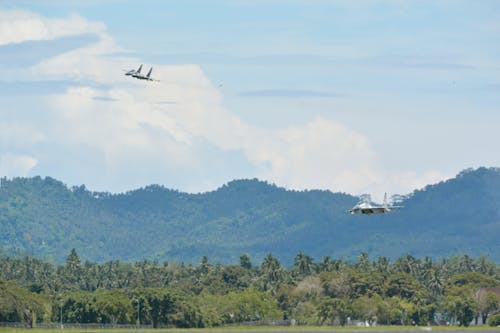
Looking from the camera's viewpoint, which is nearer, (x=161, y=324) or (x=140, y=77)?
(x=140, y=77)

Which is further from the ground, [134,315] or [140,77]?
[140,77]

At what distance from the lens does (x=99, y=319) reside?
195 m

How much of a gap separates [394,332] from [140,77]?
2376 inches

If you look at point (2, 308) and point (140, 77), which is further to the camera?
point (2, 308)

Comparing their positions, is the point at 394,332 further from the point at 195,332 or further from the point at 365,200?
the point at 365,200

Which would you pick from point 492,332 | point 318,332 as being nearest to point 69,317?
point 318,332

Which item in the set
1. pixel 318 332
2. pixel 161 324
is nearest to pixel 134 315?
pixel 161 324

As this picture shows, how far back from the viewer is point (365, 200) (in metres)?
129

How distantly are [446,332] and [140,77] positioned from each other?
62.2 meters

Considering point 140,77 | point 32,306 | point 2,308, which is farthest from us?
point 32,306

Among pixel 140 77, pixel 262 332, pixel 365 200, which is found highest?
pixel 140 77

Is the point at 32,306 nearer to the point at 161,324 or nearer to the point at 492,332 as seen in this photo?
the point at 161,324

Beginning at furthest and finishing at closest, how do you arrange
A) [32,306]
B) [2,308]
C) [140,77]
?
[32,306]
[2,308]
[140,77]

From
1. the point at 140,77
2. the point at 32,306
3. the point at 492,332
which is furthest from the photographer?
the point at 32,306
